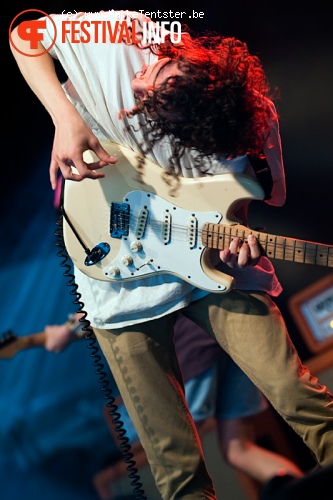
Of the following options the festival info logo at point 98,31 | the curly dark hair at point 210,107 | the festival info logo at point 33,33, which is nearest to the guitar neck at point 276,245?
the curly dark hair at point 210,107

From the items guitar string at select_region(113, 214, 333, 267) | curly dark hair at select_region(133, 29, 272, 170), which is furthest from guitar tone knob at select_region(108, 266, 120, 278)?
curly dark hair at select_region(133, 29, 272, 170)

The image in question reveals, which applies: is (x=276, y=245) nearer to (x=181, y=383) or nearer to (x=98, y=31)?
(x=181, y=383)

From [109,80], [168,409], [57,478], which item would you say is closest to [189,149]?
[109,80]

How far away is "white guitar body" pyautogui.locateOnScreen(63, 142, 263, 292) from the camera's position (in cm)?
199

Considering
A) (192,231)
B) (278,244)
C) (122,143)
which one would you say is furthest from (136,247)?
(278,244)

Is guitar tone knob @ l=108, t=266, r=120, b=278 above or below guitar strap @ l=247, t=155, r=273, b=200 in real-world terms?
below

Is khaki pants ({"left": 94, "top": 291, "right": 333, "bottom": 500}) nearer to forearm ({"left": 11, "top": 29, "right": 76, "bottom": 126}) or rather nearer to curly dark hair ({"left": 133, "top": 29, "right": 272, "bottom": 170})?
curly dark hair ({"left": 133, "top": 29, "right": 272, "bottom": 170})

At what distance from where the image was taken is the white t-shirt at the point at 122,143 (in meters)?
2.03

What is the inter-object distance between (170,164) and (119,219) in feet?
0.76

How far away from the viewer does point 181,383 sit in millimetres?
2102

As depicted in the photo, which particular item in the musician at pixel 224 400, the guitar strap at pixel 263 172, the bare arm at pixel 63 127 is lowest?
the musician at pixel 224 400

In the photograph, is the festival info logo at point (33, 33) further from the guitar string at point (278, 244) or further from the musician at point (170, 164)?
the guitar string at point (278, 244)

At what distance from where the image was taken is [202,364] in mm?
2412

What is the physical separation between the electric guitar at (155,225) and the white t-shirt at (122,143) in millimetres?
44
